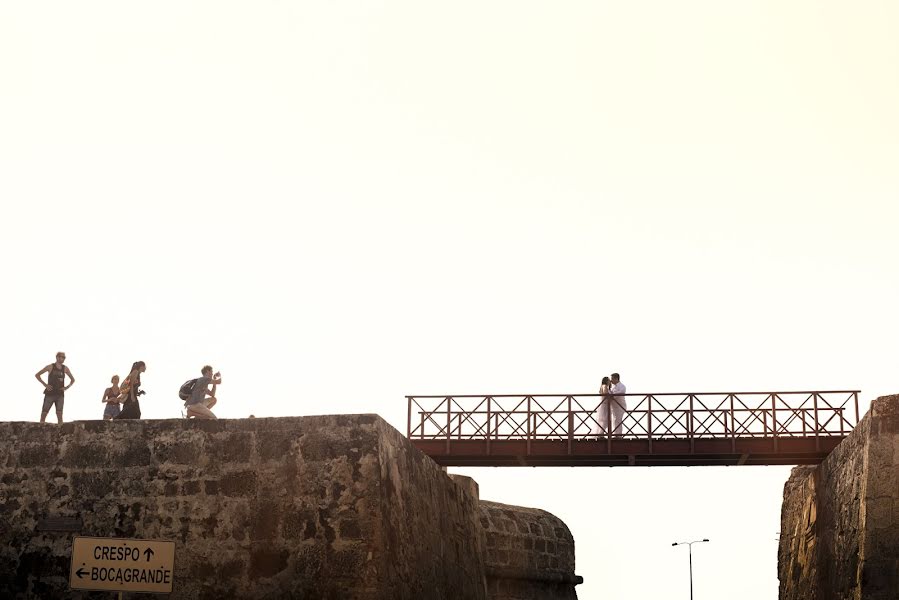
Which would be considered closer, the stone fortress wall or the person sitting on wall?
the stone fortress wall

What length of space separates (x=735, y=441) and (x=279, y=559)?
8.39m

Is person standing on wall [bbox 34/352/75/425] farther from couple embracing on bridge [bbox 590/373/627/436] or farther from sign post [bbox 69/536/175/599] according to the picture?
couple embracing on bridge [bbox 590/373/627/436]

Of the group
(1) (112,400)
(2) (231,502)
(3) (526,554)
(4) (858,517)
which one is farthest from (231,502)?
(3) (526,554)

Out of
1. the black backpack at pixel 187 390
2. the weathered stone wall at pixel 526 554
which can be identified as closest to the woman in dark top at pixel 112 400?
the black backpack at pixel 187 390

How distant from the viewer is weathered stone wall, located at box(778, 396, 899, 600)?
13977 mm

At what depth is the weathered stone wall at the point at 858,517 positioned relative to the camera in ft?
45.9

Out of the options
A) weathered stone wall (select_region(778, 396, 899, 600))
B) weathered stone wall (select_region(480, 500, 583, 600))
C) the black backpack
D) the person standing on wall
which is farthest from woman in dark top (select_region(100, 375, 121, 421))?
weathered stone wall (select_region(778, 396, 899, 600))

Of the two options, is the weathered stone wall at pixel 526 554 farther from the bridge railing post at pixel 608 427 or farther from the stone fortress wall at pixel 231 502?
the stone fortress wall at pixel 231 502

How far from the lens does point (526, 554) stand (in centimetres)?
2231

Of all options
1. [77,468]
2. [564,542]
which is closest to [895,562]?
[77,468]

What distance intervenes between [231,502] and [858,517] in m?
7.13

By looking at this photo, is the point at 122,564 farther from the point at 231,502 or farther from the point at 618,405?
the point at 618,405

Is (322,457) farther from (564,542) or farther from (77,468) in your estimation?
(564,542)

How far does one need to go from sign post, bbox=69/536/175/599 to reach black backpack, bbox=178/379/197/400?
2.54 m
